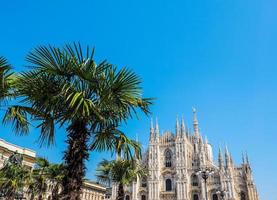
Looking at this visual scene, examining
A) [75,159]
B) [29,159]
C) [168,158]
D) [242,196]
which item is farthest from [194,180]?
[75,159]

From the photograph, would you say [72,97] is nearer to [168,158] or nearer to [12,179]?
[12,179]

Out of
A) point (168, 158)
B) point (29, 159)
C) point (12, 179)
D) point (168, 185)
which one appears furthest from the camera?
point (168, 158)

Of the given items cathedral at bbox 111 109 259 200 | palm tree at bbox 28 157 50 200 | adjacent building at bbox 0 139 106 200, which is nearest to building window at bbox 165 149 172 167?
cathedral at bbox 111 109 259 200

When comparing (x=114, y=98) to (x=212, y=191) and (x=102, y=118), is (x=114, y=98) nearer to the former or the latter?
(x=102, y=118)

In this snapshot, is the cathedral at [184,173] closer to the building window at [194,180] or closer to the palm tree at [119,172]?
the building window at [194,180]

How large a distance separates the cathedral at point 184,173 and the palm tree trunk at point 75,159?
51.2 meters

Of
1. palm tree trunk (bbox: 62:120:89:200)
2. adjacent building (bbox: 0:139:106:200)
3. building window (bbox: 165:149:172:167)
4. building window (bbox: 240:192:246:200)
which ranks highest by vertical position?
building window (bbox: 165:149:172:167)

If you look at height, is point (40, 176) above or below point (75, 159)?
above

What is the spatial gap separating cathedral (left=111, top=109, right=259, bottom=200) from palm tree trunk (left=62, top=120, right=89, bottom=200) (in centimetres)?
5125

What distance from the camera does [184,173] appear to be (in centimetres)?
5981

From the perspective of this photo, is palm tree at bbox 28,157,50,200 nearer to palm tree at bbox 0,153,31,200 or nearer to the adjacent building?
palm tree at bbox 0,153,31,200

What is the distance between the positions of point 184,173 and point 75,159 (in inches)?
2168

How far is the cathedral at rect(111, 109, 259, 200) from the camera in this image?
2243 inches

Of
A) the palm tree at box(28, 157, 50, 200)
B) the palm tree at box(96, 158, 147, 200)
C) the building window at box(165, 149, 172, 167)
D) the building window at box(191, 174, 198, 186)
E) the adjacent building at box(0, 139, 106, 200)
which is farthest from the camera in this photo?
the building window at box(165, 149, 172, 167)
